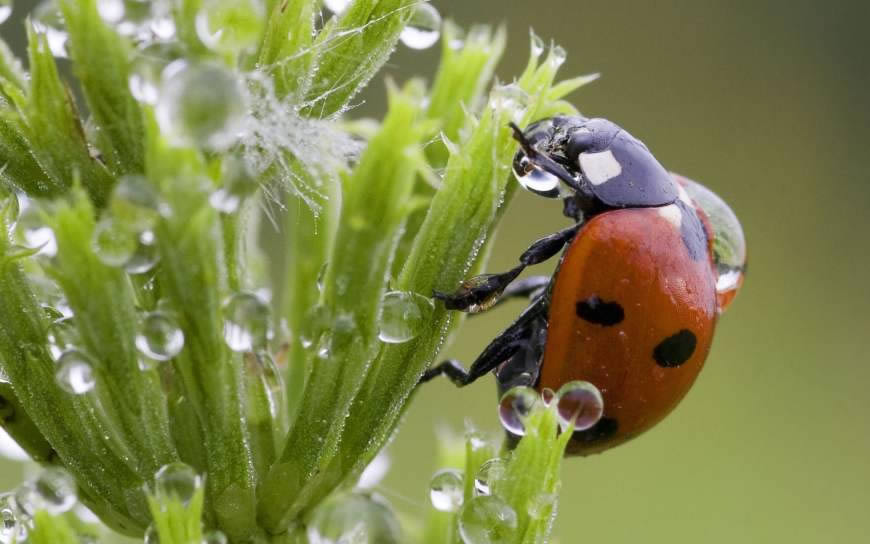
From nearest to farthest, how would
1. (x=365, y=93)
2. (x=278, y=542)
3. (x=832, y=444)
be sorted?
(x=278, y=542) < (x=832, y=444) < (x=365, y=93)

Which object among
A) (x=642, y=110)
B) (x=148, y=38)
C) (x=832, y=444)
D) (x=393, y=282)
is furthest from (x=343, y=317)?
(x=642, y=110)

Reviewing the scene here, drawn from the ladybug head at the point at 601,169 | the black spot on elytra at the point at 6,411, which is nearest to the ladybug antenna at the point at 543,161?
the ladybug head at the point at 601,169

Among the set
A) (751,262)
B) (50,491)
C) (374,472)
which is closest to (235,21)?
(50,491)

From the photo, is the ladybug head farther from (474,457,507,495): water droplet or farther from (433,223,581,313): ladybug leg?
(474,457,507,495): water droplet

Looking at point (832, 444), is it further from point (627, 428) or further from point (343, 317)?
point (343, 317)

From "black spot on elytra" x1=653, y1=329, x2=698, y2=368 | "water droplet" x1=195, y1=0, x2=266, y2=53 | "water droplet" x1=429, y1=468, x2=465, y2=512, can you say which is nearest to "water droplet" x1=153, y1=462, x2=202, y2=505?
"water droplet" x1=429, y1=468, x2=465, y2=512

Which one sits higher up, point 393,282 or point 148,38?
point 148,38

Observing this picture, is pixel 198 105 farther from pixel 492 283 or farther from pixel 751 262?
pixel 751 262
